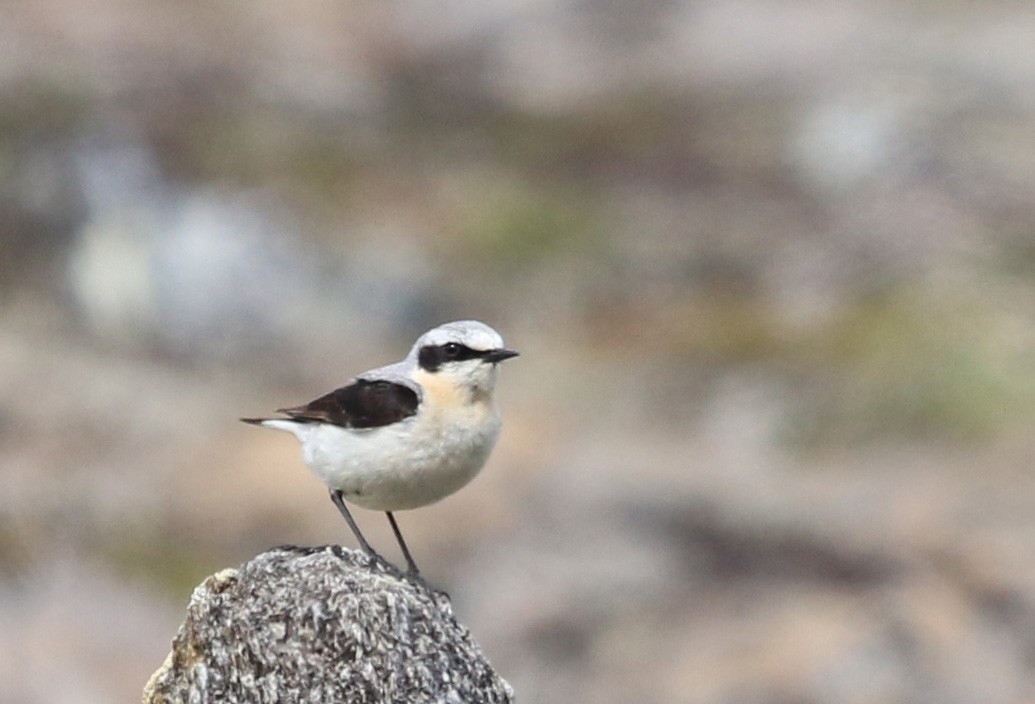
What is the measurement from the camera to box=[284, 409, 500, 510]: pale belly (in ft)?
38.6

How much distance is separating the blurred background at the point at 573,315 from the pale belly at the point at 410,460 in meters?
15.4

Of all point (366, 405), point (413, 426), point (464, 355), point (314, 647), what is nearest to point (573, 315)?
point (464, 355)

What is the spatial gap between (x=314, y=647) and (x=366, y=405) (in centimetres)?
351

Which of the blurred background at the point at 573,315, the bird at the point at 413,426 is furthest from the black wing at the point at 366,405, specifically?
the blurred background at the point at 573,315

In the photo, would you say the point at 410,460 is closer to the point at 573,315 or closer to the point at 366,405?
the point at 366,405

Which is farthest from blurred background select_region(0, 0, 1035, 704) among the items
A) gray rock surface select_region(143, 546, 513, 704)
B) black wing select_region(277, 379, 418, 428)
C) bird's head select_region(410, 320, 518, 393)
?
gray rock surface select_region(143, 546, 513, 704)

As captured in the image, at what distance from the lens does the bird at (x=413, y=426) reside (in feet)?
38.7

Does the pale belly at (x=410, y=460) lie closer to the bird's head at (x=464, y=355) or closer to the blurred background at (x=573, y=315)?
the bird's head at (x=464, y=355)

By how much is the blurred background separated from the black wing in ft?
49.3

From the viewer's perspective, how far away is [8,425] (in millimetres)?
34906

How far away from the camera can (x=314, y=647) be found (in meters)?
8.93

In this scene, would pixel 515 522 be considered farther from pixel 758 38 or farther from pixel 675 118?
pixel 758 38

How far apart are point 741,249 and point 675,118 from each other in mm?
9292

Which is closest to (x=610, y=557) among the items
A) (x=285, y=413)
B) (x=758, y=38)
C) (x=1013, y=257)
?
(x=1013, y=257)
